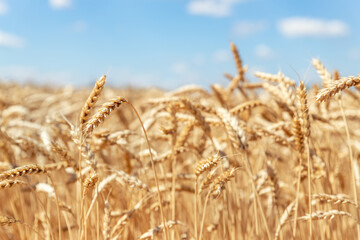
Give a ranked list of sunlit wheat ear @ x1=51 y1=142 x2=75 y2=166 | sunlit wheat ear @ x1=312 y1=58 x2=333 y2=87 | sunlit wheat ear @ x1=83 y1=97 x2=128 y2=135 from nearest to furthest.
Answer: sunlit wheat ear @ x1=83 y1=97 x2=128 y2=135 < sunlit wheat ear @ x1=51 y1=142 x2=75 y2=166 < sunlit wheat ear @ x1=312 y1=58 x2=333 y2=87

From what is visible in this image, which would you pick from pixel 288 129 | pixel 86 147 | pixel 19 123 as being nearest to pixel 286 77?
pixel 288 129

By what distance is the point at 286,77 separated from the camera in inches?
84.7

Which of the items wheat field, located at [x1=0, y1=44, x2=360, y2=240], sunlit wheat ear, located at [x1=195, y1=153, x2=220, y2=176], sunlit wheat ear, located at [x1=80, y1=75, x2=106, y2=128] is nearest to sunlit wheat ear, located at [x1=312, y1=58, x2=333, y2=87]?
wheat field, located at [x1=0, y1=44, x2=360, y2=240]

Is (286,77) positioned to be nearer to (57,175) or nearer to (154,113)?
(154,113)

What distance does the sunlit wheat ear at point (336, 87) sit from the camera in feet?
3.75

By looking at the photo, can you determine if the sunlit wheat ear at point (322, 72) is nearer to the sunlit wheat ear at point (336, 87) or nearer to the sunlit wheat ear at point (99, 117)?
the sunlit wheat ear at point (336, 87)

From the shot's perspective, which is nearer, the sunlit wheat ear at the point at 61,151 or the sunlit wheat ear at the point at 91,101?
the sunlit wheat ear at the point at 91,101

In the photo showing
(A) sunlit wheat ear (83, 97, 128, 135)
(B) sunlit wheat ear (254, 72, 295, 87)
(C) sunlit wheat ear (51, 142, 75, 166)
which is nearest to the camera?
(A) sunlit wheat ear (83, 97, 128, 135)

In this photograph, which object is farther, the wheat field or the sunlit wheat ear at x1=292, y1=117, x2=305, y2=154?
the sunlit wheat ear at x1=292, y1=117, x2=305, y2=154

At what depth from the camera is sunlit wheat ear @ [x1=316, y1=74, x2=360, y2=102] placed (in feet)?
3.75

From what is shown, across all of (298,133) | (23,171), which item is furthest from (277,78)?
(23,171)

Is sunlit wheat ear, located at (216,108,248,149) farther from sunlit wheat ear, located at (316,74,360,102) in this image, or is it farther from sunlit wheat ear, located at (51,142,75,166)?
sunlit wheat ear, located at (51,142,75,166)

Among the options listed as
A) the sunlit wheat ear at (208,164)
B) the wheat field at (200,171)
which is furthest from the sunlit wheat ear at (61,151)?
the sunlit wheat ear at (208,164)

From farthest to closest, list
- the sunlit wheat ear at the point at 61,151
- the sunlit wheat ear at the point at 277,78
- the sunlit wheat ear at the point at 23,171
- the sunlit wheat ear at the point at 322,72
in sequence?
the sunlit wheat ear at the point at 277,78
the sunlit wheat ear at the point at 322,72
the sunlit wheat ear at the point at 61,151
the sunlit wheat ear at the point at 23,171
